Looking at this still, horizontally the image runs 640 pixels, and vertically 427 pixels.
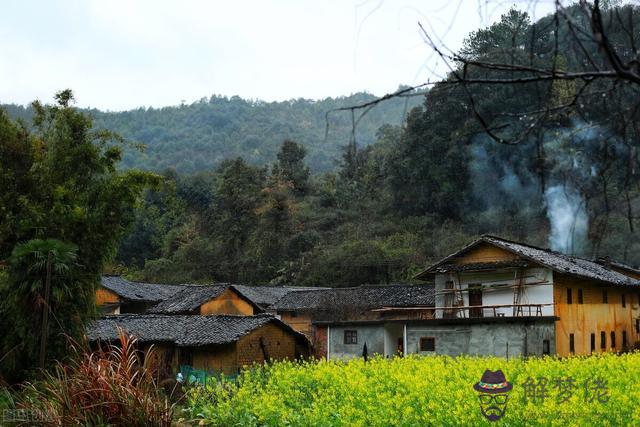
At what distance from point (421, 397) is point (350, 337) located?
65.4 feet

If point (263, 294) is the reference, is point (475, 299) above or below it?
below

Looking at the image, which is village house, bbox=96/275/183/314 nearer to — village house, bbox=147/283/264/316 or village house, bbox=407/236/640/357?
village house, bbox=147/283/264/316

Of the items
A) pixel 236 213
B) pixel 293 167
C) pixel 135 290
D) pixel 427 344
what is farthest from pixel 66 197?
pixel 293 167

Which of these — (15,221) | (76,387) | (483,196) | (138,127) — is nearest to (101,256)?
(15,221)

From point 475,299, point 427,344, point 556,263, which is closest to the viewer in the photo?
point 556,263

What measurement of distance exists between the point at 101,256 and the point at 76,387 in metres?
9.30

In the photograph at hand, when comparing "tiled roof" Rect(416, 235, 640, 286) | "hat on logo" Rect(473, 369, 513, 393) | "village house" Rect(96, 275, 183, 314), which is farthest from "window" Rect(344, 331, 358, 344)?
"hat on logo" Rect(473, 369, 513, 393)

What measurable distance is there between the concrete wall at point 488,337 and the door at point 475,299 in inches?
72.6

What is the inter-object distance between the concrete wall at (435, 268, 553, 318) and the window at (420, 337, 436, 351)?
2127mm

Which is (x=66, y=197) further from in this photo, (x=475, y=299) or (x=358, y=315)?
(x=358, y=315)

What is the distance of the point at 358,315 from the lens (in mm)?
36375

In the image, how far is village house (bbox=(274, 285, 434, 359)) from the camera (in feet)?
94.8

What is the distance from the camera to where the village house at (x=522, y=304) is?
2362cm

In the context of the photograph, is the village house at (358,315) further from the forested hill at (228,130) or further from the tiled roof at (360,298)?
the forested hill at (228,130)
